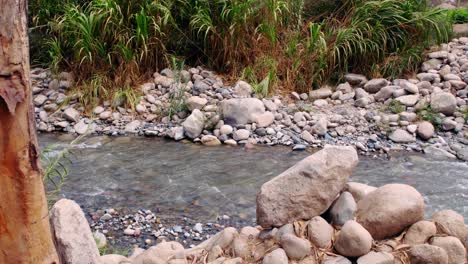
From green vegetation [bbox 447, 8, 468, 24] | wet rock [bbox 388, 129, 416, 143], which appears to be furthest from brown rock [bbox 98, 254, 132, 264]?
green vegetation [bbox 447, 8, 468, 24]

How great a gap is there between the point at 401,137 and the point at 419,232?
3.39m

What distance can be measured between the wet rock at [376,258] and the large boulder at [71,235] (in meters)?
1.15

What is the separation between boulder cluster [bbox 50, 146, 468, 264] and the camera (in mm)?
2350

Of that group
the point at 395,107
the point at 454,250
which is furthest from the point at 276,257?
the point at 395,107

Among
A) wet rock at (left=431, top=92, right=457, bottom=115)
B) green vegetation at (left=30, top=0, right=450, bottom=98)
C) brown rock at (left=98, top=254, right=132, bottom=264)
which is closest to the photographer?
brown rock at (left=98, top=254, right=132, bottom=264)

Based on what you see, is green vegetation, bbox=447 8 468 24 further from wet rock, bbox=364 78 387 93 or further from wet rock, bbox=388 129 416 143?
wet rock, bbox=388 129 416 143

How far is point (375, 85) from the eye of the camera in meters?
6.73

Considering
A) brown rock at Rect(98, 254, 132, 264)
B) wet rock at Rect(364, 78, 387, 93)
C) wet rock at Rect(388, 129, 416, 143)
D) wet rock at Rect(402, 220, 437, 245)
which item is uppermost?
wet rock at Rect(402, 220, 437, 245)

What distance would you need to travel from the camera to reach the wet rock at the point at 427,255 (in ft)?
7.59

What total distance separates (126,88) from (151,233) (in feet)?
10.7

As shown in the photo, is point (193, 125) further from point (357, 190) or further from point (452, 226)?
point (452, 226)

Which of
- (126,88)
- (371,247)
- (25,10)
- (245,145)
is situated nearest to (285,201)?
(371,247)

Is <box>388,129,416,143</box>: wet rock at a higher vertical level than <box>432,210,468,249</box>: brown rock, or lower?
lower

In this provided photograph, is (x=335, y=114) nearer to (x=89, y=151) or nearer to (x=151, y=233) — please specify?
(x=89, y=151)
